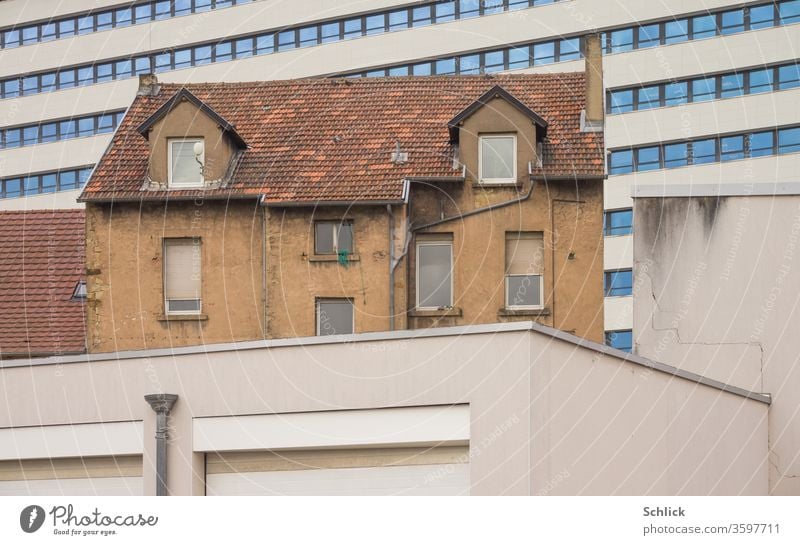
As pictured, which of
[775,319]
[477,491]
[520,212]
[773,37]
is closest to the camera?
[477,491]

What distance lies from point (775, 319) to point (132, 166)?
19.4m

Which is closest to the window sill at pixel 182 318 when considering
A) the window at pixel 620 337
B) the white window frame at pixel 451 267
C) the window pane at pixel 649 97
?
the white window frame at pixel 451 267

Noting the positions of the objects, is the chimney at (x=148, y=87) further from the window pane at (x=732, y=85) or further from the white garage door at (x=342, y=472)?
the window pane at (x=732, y=85)

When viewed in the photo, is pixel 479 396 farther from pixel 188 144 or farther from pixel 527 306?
pixel 188 144

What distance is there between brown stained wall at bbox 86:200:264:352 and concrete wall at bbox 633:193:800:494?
1335 centimetres

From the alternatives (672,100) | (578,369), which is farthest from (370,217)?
(672,100)

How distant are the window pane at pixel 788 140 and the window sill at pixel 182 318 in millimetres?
38539

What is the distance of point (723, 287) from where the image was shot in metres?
27.9

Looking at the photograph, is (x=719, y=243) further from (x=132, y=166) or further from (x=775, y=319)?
(x=132, y=166)

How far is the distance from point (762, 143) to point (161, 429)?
53766mm

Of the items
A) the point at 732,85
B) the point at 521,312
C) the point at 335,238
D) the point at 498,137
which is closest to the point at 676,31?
the point at 732,85

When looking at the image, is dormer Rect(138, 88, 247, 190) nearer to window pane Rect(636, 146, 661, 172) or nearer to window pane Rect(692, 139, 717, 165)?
window pane Rect(636, 146, 661, 172)
